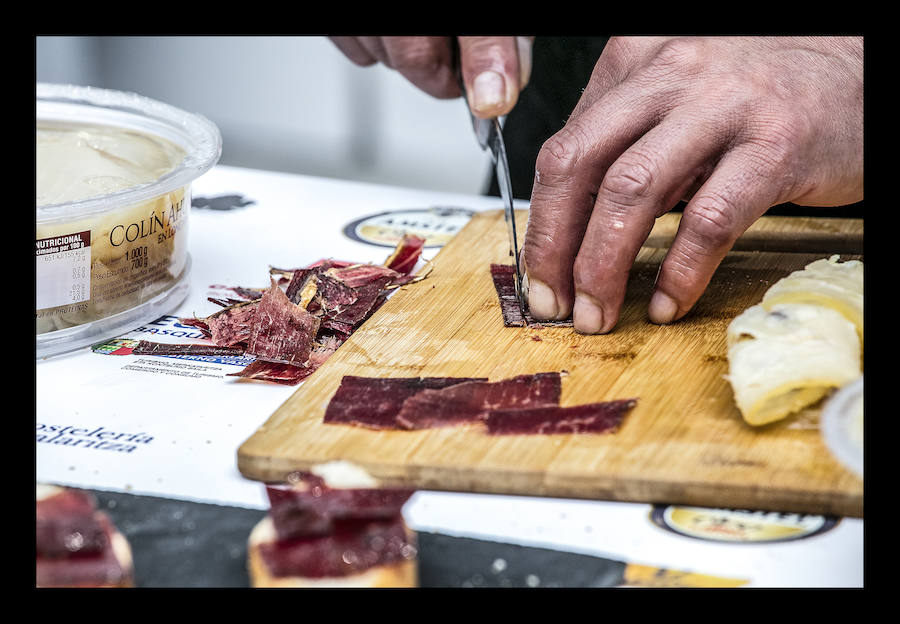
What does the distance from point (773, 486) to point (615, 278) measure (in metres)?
0.55

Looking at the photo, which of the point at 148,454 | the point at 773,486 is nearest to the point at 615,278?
the point at 773,486

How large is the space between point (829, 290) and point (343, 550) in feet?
2.90

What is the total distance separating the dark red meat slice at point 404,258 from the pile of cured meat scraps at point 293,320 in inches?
4.1

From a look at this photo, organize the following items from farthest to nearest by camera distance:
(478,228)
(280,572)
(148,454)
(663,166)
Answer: (478,228) < (663,166) < (148,454) < (280,572)

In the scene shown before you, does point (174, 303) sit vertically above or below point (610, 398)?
below

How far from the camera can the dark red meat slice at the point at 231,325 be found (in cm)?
176

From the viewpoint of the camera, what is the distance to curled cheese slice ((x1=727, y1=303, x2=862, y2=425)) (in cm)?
130

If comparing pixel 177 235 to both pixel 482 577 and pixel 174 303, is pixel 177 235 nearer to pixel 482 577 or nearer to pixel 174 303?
pixel 174 303

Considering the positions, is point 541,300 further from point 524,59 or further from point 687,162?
point 524,59

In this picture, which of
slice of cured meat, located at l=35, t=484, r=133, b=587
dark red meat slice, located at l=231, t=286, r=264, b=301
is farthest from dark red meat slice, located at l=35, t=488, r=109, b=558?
dark red meat slice, located at l=231, t=286, r=264, b=301

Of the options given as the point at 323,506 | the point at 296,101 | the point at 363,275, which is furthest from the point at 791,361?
the point at 296,101

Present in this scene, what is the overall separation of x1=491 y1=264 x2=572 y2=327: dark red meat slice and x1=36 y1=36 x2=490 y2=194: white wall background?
14.2 feet

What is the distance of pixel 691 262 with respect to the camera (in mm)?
1626

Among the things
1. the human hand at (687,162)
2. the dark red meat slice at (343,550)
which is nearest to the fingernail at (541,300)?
the human hand at (687,162)
